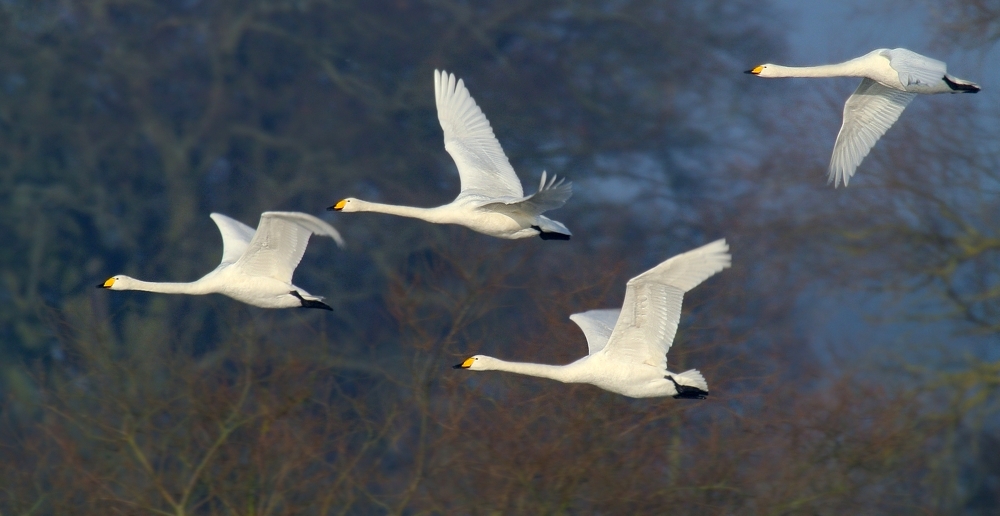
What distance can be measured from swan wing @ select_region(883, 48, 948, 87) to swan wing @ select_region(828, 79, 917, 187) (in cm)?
133

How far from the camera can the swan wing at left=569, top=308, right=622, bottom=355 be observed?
488 inches

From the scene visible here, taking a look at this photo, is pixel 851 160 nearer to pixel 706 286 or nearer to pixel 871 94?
pixel 871 94

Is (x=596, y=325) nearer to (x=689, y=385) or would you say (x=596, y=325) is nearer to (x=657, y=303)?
(x=689, y=385)

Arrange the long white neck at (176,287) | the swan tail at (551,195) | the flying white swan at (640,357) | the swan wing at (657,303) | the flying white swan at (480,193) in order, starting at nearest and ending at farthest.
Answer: the swan wing at (657,303) → the flying white swan at (640,357) → the swan tail at (551,195) → the flying white swan at (480,193) → the long white neck at (176,287)

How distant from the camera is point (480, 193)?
1329 centimetres

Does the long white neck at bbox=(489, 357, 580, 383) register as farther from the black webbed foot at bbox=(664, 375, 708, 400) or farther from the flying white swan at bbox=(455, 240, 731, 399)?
the black webbed foot at bbox=(664, 375, 708, 400)

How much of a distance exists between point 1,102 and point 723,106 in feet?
67.2

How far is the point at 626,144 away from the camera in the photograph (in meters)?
44.1

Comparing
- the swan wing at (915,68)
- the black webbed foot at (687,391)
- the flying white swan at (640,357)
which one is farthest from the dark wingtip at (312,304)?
the swan wing at (915,68)

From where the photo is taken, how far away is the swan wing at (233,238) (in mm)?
13432

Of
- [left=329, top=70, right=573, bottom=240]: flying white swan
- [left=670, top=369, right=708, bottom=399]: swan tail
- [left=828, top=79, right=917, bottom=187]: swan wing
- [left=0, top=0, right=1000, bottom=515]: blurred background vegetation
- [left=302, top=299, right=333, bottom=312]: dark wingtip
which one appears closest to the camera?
[left=670, top=369, right=708, bottom=399]: swan tail

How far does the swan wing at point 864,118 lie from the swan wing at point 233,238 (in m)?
5.20

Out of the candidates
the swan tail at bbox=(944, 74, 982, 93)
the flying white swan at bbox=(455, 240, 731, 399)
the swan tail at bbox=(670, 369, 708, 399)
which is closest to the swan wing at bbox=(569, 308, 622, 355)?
the flying white swan at bbox=(455, 240, 731, 399)

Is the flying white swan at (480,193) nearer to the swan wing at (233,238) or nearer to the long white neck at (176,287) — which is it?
the swan wing at (233,238)
